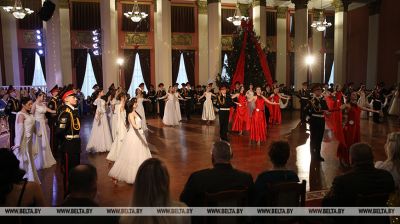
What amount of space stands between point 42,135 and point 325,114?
6.21 m

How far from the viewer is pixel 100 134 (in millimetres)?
9320

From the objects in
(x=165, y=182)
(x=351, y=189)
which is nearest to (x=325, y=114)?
(x=351, y=189)

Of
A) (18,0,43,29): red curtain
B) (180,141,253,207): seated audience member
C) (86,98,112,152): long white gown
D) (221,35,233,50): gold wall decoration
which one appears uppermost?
(18,0,43,29): red curtain

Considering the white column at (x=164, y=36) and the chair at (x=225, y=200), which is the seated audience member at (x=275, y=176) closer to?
the chair at (x=225, y=200)

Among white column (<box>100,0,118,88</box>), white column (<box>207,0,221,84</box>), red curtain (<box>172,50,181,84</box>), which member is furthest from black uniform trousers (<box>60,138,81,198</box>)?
red curtain (<box>172,50,181,84</box>)

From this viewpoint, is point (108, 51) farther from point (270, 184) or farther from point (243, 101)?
point (270, 184)

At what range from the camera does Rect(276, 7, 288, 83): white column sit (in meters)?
22.1

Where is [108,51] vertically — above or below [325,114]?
above

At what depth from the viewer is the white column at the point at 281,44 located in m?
22.1

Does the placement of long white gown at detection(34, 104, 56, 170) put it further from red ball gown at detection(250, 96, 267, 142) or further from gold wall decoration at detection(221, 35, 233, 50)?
gold wall decoration at detection(221, 35, 233, 50)

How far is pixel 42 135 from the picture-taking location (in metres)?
7.77

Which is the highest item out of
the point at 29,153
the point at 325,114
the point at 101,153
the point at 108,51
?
the point at 108,51

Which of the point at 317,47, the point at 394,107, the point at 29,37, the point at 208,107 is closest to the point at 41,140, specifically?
the point at 208,107

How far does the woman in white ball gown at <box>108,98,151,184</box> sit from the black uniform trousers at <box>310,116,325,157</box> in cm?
375
